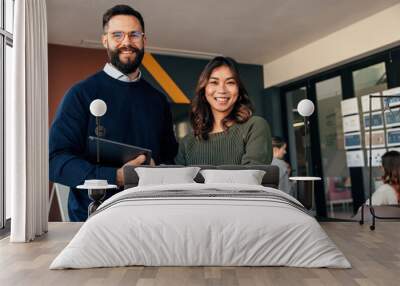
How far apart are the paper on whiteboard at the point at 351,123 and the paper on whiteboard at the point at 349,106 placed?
0.23 ft

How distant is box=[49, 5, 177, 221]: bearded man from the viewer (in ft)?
15.6

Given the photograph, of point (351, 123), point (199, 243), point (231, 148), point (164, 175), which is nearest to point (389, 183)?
point (351, 123)

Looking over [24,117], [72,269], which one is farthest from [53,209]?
[72,269]

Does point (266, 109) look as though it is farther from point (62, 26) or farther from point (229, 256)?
point (229, 256)

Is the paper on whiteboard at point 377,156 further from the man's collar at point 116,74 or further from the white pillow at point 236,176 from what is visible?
the man's collar at point 116,74

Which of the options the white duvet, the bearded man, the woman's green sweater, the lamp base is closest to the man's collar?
the bearded man

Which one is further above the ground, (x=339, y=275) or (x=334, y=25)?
(x=334, y=25)

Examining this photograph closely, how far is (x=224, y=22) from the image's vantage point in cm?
530

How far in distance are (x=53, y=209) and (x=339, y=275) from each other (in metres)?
3.70

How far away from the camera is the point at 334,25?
18.2 ft

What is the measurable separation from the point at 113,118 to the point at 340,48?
329cm

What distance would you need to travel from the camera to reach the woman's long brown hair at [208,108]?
503 centimetres

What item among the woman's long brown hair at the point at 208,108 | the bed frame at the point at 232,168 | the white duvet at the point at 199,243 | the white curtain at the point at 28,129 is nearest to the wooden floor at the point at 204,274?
the white duvet at the point at 199,243

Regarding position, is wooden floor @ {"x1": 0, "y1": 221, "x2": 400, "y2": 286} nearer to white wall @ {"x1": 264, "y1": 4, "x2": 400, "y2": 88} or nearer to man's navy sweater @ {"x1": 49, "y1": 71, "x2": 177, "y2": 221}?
man's navy sweater @ {"x1": 49, "y1": 71, "x2": 177, "y2": 221}
